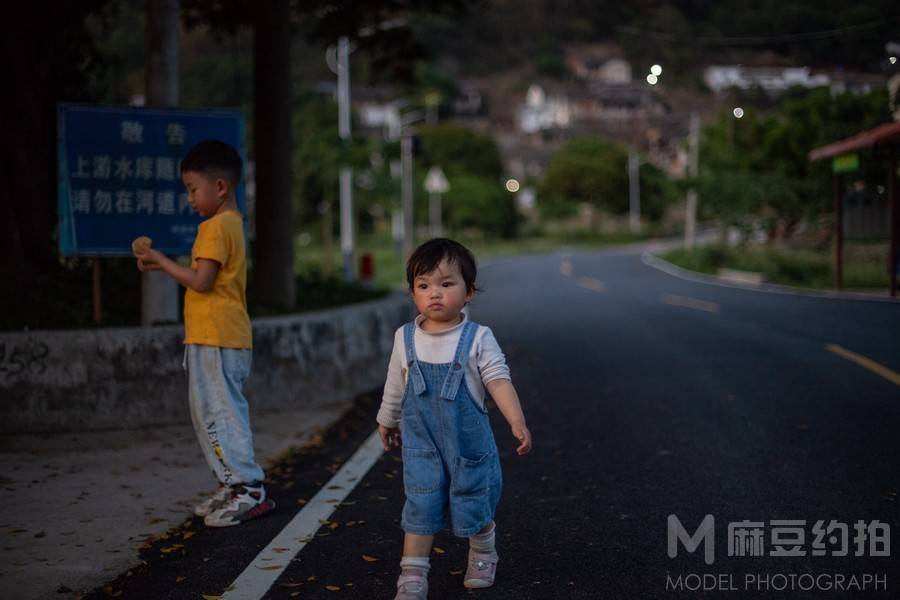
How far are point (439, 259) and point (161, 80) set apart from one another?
562cm

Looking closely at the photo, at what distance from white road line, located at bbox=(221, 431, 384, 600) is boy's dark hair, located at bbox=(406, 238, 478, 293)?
1429mm

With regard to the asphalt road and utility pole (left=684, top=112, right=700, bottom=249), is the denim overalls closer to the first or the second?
the asphalt road

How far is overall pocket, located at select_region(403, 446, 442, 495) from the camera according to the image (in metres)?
4.06

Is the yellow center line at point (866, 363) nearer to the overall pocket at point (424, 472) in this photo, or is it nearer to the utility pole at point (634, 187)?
the overall pocket at point (424, 472)

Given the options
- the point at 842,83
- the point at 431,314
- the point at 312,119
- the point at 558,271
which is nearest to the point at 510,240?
the point at 312,119

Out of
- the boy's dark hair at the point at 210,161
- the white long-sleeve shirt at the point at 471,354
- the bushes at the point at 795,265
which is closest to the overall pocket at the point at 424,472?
the white long-sleeve shirt at the point at 471,354

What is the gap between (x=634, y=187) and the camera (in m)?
89.7

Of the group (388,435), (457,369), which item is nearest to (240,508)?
(388,435)

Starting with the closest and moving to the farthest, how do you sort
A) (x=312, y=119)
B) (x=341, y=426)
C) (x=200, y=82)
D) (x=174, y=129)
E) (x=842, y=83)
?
(x=341, y=426)
(x=174, y=129)
(x=842, y=83)
(x=200, y=82)
(x=312, y=119)

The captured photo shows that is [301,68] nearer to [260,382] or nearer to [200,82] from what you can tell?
[200,82]

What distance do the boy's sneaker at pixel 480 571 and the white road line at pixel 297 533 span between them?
84cm

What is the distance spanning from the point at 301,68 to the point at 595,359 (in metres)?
107

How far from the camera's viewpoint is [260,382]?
842cm

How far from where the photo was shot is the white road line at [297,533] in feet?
14.1
